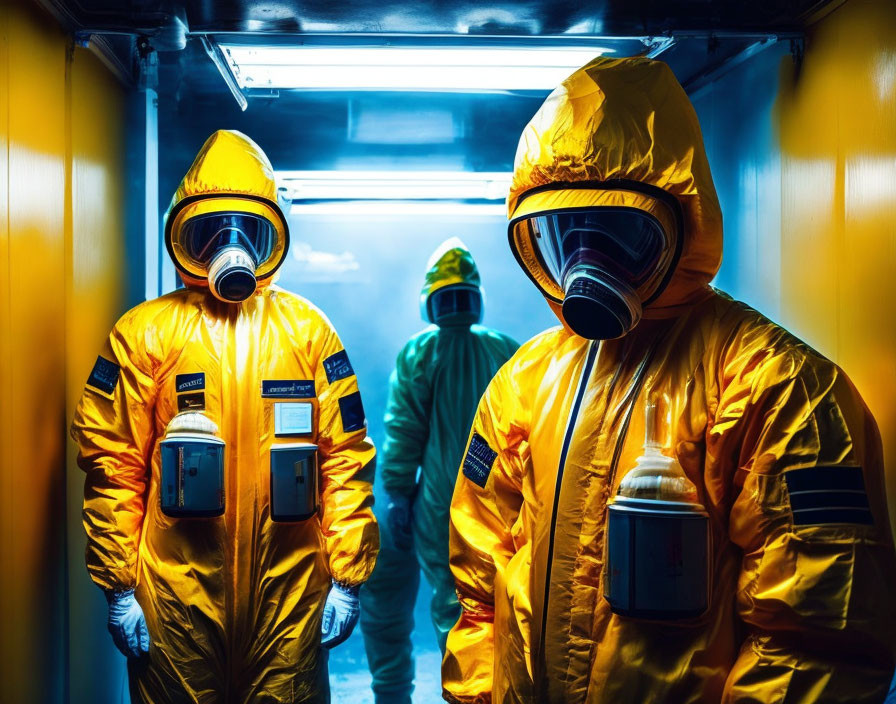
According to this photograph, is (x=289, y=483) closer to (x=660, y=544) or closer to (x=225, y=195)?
(x=225, y=195)

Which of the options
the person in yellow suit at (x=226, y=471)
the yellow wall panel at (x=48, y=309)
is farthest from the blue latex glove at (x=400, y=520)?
the yellow wall panel at (x=48, y=309)

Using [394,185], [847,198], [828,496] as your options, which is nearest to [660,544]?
[828,496]

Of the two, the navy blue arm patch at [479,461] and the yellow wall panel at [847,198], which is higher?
the yellow wall panel at [847,198]

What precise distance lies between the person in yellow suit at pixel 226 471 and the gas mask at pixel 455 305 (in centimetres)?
90

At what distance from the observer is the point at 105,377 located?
2059 mm

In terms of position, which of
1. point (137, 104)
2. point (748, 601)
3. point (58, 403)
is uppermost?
point (137, 104)

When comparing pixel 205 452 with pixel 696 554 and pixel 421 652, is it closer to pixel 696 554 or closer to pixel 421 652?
pixel 696 554

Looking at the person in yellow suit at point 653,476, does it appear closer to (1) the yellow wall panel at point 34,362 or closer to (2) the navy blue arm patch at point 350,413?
(2) the navy blue arm patch at point 350,413

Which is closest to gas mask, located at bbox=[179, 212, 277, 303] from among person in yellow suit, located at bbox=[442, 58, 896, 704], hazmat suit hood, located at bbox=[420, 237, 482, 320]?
person in yellow suit, located at bbox=[442, 58, 896, 704]

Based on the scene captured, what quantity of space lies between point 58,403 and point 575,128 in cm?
158

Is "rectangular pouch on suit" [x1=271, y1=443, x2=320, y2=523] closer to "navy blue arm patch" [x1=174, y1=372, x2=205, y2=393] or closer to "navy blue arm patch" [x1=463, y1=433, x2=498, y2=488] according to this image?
"navy blue arm patch" [x1=174, y1=372, x2=205, y2=393]

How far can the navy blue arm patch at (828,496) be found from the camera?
1.18 meters

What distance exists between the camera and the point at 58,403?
2229 mm

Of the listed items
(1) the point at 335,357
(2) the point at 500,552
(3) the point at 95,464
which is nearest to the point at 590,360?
(2) the point at 500,552
